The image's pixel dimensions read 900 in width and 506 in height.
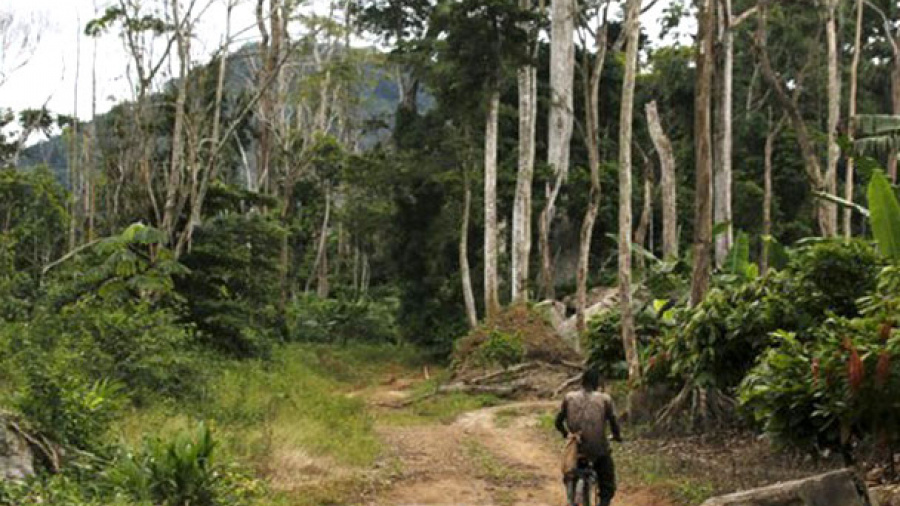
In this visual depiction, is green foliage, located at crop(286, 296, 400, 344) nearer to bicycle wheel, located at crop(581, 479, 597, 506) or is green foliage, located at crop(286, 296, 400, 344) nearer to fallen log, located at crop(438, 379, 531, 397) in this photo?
fallen log, located at crop(438, 379, 531, 397)

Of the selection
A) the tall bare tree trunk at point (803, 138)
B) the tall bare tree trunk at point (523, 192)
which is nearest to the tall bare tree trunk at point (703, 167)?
the tall bare tree trunk at point (803, 138)

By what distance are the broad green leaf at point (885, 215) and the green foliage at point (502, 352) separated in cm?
1239

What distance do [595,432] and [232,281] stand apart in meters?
16.7

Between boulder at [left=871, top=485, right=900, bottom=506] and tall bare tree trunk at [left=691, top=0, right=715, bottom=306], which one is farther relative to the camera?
tall bare tree trunk at [left=691, top=0, right=715, bottom=306]

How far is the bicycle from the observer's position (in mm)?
7793

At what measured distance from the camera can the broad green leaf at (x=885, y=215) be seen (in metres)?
10.2

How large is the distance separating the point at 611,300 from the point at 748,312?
49.4 feet

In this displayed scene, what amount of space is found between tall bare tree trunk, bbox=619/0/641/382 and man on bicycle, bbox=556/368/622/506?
23.3 ft

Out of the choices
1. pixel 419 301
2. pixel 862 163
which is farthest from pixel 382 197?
pixel 862 163

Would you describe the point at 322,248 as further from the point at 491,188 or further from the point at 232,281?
the point at 491,188

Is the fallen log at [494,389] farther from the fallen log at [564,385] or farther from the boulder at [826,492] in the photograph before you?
the boulder at [826,492]

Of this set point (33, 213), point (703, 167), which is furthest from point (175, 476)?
point (33, 213)

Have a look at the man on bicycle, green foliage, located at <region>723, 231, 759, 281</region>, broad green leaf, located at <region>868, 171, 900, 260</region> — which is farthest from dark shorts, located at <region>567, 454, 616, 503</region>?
green foliage, located at <region>723, 231, 759, 281</region>

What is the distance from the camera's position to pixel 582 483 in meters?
7.84
